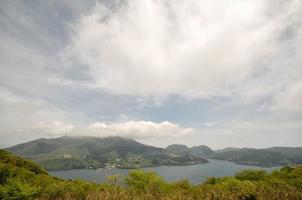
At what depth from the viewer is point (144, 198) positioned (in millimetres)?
9250

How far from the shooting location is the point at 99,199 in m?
7.84

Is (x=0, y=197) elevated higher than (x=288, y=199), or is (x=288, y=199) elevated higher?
(x=288, y=199)

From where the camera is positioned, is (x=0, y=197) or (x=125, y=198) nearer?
(x=125, y=198)

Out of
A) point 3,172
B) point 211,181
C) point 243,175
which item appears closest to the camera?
point 3,172

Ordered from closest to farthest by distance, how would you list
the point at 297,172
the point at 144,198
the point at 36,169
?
the point at 144,198 < the point at 297,172 < the point at 36,169

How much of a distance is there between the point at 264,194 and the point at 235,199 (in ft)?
3.92

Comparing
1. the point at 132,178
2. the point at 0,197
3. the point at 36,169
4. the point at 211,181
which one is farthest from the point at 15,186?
the point at 36,169

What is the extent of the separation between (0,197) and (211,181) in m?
50.1

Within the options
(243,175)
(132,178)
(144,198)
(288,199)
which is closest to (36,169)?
(132,178)

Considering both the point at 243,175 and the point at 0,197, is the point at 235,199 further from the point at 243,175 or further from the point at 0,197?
the point at 243,175

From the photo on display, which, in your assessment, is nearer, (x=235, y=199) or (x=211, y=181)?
(x=235, y=199)

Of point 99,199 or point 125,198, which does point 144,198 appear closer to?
point 125,198

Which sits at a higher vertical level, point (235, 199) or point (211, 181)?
point (235, 199)

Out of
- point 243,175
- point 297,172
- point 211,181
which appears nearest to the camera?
point 297,172
